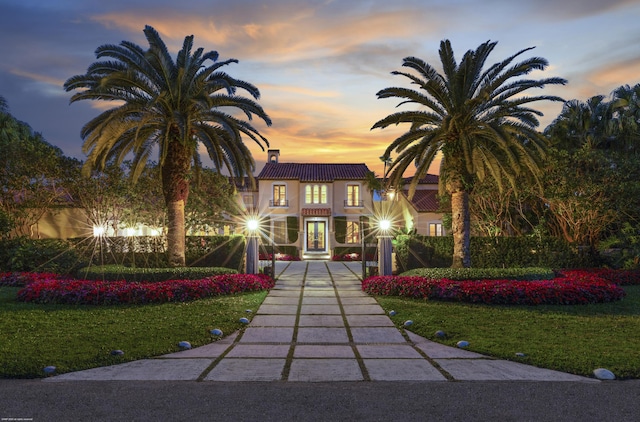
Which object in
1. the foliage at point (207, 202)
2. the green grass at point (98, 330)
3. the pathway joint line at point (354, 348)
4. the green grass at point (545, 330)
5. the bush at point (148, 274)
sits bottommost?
the pathway joint line at point (354, 348)

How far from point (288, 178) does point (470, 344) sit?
27.5 metres

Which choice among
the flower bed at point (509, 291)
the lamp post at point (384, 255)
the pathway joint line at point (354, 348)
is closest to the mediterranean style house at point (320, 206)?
the lamp post at point (384, 255)

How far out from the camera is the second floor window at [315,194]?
34406mm

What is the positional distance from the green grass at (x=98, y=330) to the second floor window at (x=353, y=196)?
22338 millimetres

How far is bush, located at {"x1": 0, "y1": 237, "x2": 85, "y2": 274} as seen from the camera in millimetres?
16781

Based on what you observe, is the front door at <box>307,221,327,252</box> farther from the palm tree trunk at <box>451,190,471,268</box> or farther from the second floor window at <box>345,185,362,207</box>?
the palm tree trunk at <box>451,190,471,268</box>

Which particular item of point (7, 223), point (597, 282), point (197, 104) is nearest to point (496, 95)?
point (597, 282)

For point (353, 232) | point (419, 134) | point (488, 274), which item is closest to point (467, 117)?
point (419, 134)

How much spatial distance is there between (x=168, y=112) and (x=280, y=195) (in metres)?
19.3

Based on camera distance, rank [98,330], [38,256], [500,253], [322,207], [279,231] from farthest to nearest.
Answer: [322,207]
[279,231]
[500,253]
[38,256]
[98,330]

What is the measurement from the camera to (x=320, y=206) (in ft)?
112

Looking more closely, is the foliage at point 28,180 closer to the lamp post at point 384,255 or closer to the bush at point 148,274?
the bush at point 148,274

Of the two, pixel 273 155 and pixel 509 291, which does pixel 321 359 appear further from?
pixel 273 155

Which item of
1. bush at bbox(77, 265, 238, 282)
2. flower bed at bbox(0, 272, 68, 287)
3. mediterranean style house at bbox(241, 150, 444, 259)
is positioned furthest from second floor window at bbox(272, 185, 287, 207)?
flower bed at bbox(0, 272, 68, 287)
